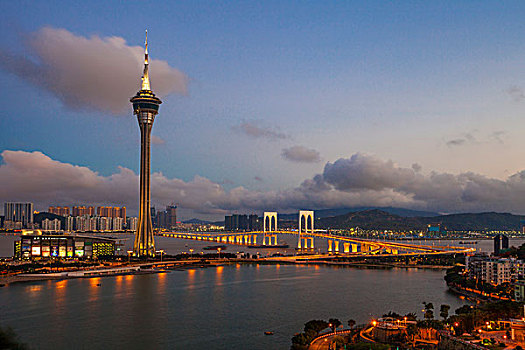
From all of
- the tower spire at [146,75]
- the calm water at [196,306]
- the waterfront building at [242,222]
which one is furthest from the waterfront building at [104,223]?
the calm water at [196,306]

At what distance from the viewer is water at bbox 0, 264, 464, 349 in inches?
843

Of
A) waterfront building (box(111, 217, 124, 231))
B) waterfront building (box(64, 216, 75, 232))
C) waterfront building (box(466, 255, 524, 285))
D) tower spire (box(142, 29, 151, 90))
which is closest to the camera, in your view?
waterfront building (box(466, 255, 524, 285))

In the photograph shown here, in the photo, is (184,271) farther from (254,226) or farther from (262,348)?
(254,226)

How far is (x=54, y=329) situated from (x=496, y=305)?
20738mm

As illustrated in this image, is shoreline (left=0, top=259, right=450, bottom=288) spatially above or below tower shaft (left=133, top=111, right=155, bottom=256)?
below

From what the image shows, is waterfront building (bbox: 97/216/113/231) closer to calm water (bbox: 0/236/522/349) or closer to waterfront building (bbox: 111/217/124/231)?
waterfront building (bbox: 111/217/124/231)

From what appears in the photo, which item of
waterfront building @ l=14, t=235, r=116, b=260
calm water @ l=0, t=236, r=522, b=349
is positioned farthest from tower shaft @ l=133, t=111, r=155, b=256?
calm water @ l=0, t=236, r=522, b=349

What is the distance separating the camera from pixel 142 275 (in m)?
47.8

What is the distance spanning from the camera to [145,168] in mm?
64500

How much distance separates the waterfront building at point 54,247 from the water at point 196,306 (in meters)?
17.7

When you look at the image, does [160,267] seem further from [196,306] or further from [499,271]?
[499,271]

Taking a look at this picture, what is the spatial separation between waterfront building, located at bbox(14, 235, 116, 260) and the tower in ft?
15.3

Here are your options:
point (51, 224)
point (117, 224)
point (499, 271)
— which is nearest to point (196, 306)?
point (499, 271)

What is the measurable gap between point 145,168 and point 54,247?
14737 mm
